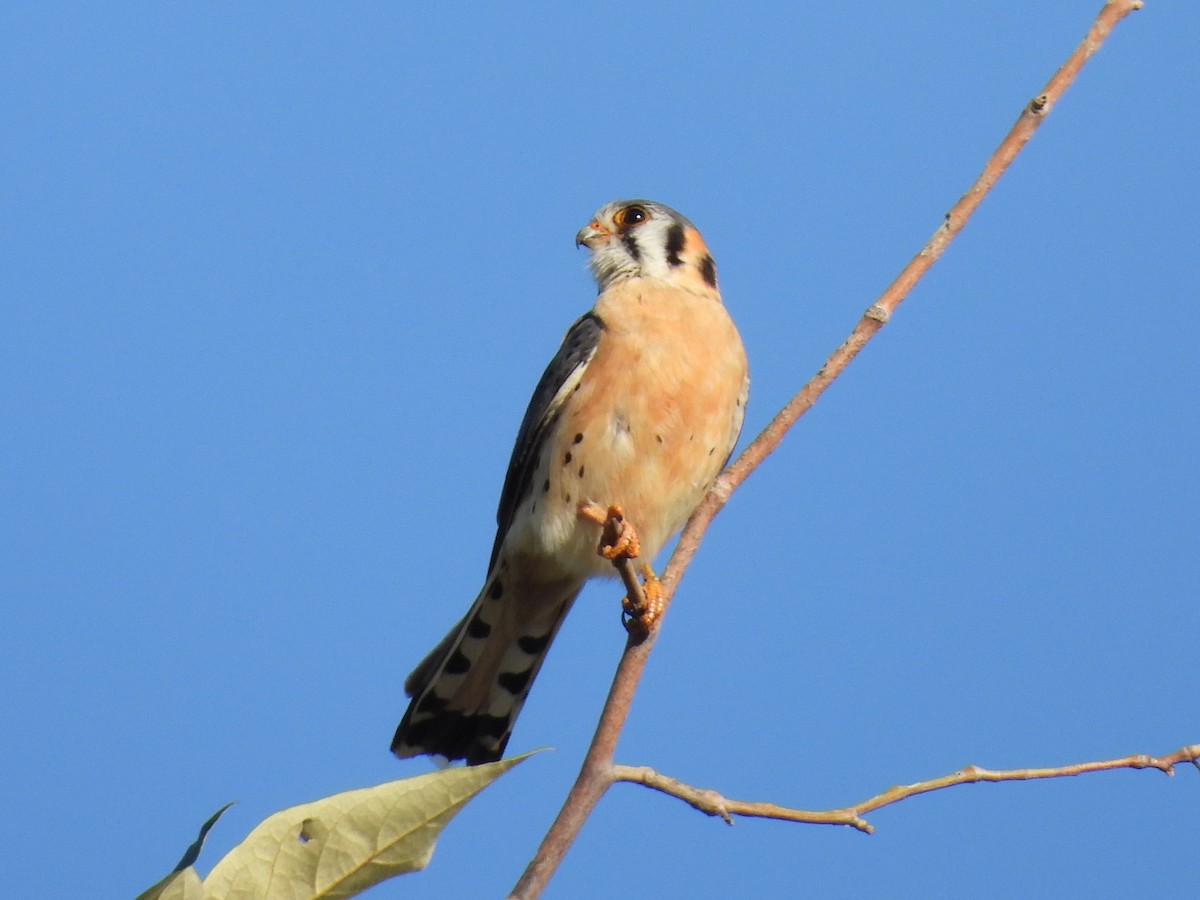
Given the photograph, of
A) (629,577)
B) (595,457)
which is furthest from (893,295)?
(595,457)

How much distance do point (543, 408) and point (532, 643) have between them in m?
0.61

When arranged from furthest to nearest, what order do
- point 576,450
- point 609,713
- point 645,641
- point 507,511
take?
point 507,511 < point 576,450 < point 645,641 < point 609,713

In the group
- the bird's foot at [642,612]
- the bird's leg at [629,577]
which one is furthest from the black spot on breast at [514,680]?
the bird's foot at [642,612]

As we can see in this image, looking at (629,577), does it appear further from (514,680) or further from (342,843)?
(514,680)

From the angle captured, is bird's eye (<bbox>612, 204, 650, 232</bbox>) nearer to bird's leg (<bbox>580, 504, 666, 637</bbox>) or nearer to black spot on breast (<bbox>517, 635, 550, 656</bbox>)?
A: black spot on breast (<bbox>517, 635, 550, 656</bbox>)

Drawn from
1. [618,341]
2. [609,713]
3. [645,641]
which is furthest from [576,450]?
[609,713]

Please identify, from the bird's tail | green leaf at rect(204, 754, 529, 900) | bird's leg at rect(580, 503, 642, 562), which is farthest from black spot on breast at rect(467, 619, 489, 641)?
green leaf at rect(204, 754, 529, 900)

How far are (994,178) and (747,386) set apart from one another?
154 cm

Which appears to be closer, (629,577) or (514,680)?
(629,577)

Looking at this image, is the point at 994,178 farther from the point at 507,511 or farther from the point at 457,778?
the point at 507,511

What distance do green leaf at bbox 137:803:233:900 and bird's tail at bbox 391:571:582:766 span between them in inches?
96.4

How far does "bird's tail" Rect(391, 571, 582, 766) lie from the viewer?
3.35 metres

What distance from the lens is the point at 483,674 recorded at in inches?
135

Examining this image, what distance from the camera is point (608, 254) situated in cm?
359
